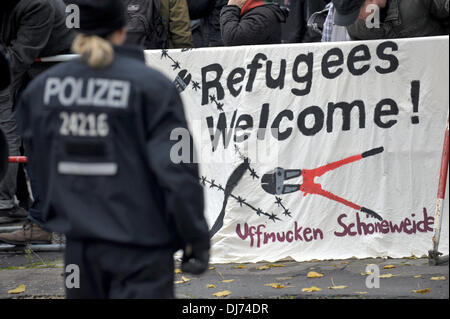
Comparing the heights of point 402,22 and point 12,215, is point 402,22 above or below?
above

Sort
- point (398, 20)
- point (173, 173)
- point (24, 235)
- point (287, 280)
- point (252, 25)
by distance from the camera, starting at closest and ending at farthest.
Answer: point (173, 173)
point (287, 280)
point (398, 20)
point (24, 235)
point (252, 25)

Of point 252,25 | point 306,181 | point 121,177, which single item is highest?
point 252,25

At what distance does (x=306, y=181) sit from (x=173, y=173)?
11.5ft

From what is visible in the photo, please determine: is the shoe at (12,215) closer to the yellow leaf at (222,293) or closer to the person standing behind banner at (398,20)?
the yellow leaf at (222,293)

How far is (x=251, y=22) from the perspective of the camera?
778 centimetres

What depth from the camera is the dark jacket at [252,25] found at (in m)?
7.76

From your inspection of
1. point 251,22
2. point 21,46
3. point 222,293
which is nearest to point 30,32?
point 21,46

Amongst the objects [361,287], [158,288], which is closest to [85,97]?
[158,288]

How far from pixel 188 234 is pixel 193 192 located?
0.17 m

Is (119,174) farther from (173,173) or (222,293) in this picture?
(222,293)

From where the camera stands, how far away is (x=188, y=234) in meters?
3.60

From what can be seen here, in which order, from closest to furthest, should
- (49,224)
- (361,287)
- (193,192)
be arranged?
1. (193,192)
2. (49,224)
3. (361,287)

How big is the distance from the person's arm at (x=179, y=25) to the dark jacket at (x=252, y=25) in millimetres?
686

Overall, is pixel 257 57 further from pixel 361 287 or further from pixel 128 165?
pixel 128 165
